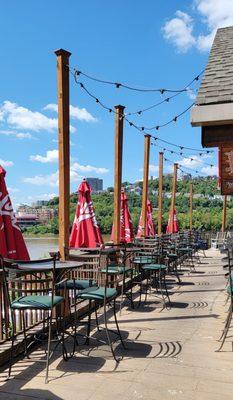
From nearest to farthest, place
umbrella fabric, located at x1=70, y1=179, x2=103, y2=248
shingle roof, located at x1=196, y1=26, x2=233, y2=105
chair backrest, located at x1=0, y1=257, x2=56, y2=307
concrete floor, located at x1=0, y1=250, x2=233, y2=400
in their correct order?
1. concrete floor, located at x1=0, y1=250, x2=233, y2=400
2. chair backrest, located at x1=0, y1=257, x2=56, y2=307
3. shingle roof, located at x1=196, y1=26, x2=233, y2=105
4. umbrella fabric, located at x1=70, y1=179, x2=103, y2=248

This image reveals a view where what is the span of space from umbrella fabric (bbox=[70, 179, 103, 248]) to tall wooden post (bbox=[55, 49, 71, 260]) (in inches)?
70.2

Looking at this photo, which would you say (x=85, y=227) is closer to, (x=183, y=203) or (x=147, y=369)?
(x=147, y=369)

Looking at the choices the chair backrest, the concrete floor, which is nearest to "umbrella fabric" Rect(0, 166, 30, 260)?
the chair backrest

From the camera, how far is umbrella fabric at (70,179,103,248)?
25.4ft

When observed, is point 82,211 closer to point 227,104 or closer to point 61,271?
point 61,271

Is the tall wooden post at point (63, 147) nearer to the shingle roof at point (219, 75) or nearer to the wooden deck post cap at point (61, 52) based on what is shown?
the wooden deck post cap at point (61, 52)

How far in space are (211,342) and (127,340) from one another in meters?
0.96

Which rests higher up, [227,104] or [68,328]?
[227,104]

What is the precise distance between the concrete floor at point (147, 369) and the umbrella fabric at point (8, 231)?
45.8 inches

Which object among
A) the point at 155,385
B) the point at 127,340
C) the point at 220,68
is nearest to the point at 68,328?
the point at 127,340

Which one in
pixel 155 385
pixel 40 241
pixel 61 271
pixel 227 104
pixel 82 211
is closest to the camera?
pixel 155 385

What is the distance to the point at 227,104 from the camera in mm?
3996

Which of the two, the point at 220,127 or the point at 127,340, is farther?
the point at 127,340

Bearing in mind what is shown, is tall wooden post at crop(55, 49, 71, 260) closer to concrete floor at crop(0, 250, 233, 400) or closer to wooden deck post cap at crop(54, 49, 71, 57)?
wooden deck post cap at crop(54, 49, 71, 57)
